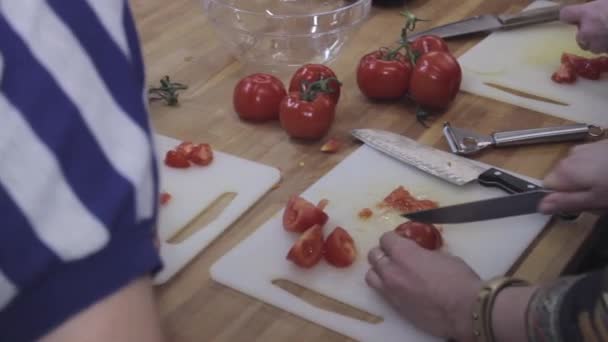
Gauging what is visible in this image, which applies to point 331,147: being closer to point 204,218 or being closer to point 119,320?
point 204,218

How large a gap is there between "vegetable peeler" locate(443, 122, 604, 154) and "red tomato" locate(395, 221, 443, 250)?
22 centimetres

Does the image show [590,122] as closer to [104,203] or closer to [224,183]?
[224,183]

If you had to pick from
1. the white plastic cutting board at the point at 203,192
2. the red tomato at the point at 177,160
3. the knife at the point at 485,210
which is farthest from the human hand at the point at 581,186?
the red tomato at the point at 177,160

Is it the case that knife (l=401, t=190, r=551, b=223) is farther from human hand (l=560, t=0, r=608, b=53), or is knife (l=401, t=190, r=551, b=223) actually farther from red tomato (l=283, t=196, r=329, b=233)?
human hand (l=560, t=0, r=608, b=53)

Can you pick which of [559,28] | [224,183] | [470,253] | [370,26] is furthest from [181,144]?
[559,28]

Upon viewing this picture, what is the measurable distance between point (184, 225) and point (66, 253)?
60 cm

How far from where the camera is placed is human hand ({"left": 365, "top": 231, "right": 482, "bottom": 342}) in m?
0.81

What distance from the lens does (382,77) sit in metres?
1.21

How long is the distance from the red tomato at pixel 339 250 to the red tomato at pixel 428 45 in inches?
20.0

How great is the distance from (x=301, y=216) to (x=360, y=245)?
0.27ft

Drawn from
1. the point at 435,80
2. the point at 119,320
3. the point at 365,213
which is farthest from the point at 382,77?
the point at 119,320

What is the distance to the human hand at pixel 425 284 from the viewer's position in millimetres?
812

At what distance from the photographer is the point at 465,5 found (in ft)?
5.24

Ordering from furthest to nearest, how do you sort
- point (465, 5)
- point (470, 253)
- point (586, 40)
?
point (465, 5)
point (586, 40)
point (470, 253)
